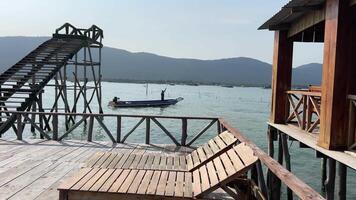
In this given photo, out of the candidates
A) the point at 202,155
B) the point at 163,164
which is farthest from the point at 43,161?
the point at 202,155

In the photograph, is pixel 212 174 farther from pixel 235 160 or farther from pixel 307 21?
pixel 307 21

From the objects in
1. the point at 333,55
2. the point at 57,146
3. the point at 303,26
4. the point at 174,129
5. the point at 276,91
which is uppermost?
the point at 303,26

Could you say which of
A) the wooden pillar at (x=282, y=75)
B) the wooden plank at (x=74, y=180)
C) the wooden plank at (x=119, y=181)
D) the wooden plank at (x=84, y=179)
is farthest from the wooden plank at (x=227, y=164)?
the wooden pillar at (x=282, y=75)

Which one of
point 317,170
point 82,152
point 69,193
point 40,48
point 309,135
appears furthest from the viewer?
point 40,48

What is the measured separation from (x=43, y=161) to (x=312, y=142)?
18.2 ft

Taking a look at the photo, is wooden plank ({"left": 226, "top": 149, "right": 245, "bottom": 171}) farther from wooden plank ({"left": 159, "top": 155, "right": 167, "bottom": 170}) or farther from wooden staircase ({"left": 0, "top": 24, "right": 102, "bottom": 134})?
wooden staircase ({"left": 0, "top": 24, "right": 102, "bottom": 134})

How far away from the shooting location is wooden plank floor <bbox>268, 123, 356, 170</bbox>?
271 inches

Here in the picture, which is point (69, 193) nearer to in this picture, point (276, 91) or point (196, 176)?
point (196, 176)

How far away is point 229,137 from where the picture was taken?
24.4ft

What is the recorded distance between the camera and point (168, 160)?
7.66m

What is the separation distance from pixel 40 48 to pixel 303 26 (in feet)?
58.7

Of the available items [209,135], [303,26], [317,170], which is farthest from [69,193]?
[209,135]

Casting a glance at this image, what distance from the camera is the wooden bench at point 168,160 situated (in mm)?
6938

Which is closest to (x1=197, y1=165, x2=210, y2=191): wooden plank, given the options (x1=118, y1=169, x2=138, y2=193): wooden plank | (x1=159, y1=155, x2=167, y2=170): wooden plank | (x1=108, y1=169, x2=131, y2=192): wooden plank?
(x1=159, y1=155, x2=167, y2=170): wooden plank
